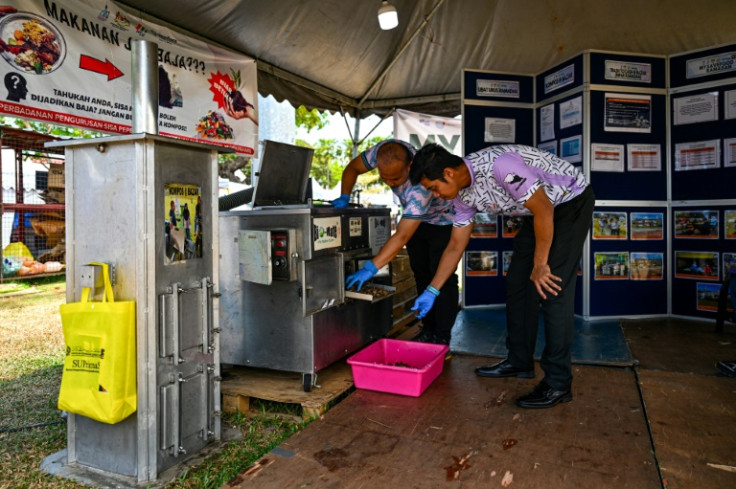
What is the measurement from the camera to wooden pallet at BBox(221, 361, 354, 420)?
2.81 meters

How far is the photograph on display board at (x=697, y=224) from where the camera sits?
4.63 meters

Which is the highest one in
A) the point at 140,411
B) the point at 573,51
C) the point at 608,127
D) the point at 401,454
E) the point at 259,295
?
the point at 573,51

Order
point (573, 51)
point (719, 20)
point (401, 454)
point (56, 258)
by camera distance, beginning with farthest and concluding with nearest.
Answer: point (56, 258)
point (573, 51)
point (719, 20)
point (401, 454)

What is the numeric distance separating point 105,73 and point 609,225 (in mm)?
4511

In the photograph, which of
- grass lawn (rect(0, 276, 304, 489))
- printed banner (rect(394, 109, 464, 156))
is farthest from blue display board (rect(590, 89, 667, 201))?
grass lawn (rect(0, 276, 304, 489))

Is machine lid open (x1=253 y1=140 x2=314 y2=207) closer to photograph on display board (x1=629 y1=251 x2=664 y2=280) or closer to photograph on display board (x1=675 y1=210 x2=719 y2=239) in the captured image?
photograph on display board (x1=629 y1=251 x2=664 y2=280)

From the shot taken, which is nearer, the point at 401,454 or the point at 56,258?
the point at 401,454

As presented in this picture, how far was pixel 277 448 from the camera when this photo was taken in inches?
89.1

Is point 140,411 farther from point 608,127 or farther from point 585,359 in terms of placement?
point 608,127

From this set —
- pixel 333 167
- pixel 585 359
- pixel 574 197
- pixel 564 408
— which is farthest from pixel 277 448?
pixel 333 167

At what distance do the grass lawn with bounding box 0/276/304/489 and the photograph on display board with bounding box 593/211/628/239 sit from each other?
3.40 meters

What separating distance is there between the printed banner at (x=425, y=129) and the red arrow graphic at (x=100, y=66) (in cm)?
404

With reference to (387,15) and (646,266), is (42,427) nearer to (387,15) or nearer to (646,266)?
(387,15)

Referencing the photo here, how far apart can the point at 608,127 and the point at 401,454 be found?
381cm
